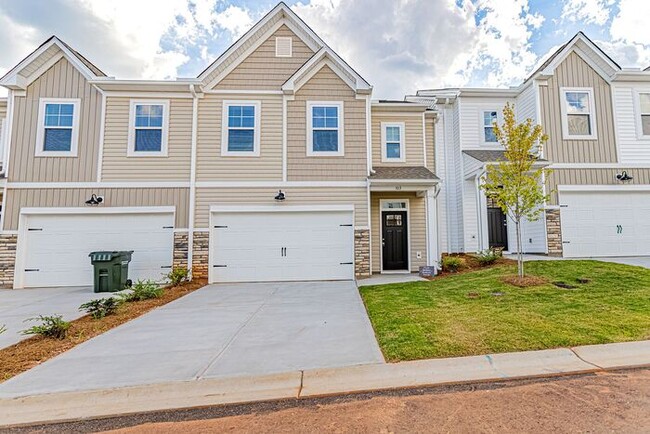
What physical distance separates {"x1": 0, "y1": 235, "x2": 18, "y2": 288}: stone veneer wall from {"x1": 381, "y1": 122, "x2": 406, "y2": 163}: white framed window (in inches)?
452

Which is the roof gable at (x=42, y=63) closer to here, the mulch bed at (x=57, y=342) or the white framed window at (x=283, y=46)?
the white framed window at (x=283, y=46)

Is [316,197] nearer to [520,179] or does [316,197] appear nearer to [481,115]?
[520,179]

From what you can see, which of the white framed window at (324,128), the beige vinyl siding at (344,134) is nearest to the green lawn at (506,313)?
the beige vinyl siding at (344,134)

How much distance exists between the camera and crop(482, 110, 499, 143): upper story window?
41.0ft

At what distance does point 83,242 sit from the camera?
31.7 ft

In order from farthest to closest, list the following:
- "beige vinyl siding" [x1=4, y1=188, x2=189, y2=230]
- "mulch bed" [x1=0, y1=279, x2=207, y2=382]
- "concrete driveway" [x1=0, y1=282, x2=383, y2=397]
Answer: "beige vinyl siding" [x1=4, y1=188, x2=189, y2=230]
"mulch bed" [x1=0, y1=279, x2=207, y2=382]
"concrete driveway" [x1=0, y1=282, x2=383, y2=397]

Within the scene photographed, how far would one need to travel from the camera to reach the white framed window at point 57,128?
31.9 ft

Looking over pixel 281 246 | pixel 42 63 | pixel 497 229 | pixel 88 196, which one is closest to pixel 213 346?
pixel 281 246

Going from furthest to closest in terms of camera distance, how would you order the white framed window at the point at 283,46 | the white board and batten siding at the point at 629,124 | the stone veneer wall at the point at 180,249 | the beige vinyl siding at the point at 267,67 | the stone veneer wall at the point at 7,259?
the white board and batten siding at the point at 629,124 < the white framed window at the point at 283,46 < the beige vinyl siding at the point at 267,67 < the stone veneer wall at the point at 180,249 < the stone veneer wall at the point at 7,259

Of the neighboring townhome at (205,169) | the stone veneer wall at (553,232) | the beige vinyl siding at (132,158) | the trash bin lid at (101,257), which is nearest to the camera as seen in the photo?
the trash bin lid at (101,257)

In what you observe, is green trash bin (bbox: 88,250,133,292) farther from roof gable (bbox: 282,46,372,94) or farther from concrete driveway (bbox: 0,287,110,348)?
roof gable (bbox: 282,46,372,94)

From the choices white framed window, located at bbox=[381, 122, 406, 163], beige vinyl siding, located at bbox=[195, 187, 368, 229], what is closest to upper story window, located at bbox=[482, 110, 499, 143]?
white framed window, located at bbox=[381, 122, 406, 163]

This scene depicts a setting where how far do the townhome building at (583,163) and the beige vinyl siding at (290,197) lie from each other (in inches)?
170

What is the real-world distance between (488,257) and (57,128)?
13487mm
